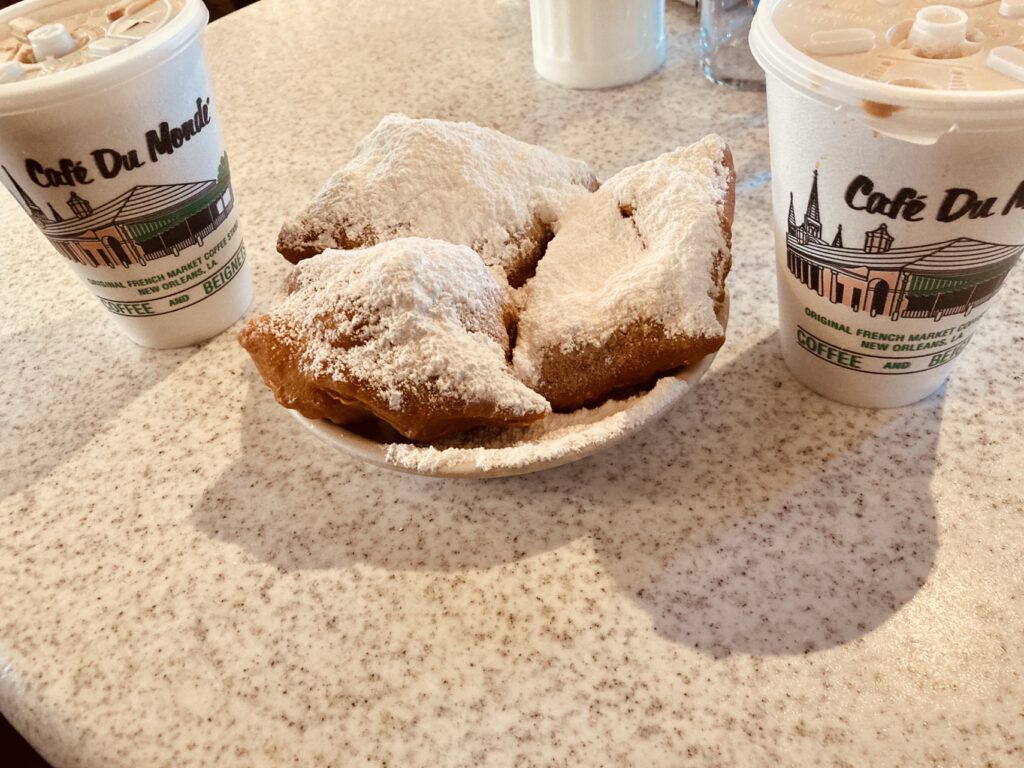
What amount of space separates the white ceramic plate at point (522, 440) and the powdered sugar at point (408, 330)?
1.2 inches

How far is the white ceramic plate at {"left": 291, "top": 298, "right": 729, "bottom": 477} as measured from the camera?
1.62 ft

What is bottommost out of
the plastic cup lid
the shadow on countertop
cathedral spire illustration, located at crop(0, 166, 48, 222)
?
the shadow on countertop

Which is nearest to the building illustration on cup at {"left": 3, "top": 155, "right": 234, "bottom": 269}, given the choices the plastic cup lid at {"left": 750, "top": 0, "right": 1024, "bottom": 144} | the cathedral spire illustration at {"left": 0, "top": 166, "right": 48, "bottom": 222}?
the cathedral spire illustration at {"left": 0, "top": 166, "right": 48, "bottom": 222}

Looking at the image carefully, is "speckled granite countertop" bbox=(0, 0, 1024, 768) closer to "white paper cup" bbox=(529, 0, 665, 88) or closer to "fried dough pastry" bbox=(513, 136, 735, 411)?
"fried dough pastry" bbox=(513, 136, 735, 411)

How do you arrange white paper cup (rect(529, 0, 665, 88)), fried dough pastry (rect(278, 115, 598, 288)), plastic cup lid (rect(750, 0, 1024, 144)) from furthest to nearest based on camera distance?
white paper cup (rect(529, 0, 665, 88))
fried dough pastry (rect(278, 115, 598, 288))
plastic cup lid (rect(750, 0, 1024, 144))

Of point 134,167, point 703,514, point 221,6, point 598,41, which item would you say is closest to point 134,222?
point 134,167

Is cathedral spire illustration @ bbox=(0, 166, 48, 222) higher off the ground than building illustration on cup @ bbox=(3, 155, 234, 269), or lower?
higher

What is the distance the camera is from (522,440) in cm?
54

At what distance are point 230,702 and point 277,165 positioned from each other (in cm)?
71

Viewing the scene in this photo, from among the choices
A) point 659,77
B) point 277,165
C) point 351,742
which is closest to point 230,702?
point 351,742

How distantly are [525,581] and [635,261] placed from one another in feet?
0.82

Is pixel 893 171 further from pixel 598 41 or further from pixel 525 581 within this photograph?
pixel 598 41

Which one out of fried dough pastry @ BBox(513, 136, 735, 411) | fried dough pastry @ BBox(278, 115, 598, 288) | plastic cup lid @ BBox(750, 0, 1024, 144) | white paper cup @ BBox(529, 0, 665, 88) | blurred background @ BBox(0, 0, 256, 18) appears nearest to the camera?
plastic cup lid @ BBox(750, 0, 1024, 144)

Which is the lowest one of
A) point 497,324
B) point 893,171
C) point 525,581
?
point 525,581
